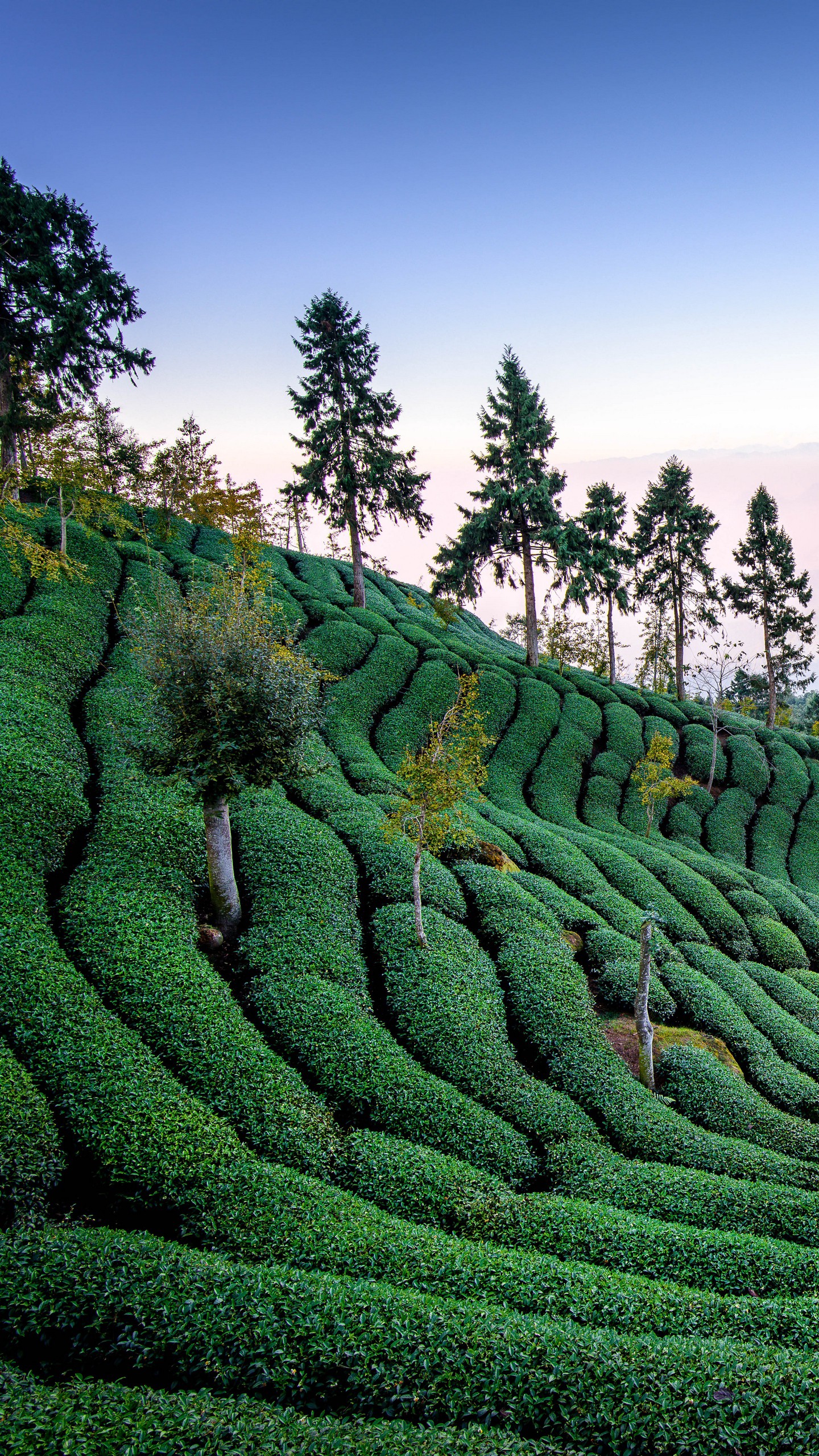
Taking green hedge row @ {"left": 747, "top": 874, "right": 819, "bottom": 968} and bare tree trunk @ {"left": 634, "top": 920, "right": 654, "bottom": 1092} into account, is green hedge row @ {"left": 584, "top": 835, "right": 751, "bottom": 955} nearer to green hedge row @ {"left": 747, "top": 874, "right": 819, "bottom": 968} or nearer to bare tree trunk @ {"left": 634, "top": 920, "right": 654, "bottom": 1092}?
green hedge row @ {"left": 747, "top": 874, "right": 819, "bottom": 968}

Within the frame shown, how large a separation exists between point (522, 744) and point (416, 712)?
5.34m

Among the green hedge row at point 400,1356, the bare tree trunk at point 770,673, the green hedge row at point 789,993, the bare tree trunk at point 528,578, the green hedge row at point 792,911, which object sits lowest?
the green hedge row at point 789,993

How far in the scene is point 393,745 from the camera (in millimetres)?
24500

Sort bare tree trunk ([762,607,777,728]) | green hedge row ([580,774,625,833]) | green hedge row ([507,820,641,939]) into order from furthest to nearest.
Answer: bare tree trunk ([762,607,777,728])
green hedge row ([580,774,625,833])
green hedge row ([507,820,641,939])

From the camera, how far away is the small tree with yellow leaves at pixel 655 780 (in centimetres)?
2616

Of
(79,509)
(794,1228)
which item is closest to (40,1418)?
(794,1228)

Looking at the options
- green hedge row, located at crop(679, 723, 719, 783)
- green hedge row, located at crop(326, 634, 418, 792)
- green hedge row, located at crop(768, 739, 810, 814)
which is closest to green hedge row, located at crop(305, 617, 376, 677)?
green hedge row, located at crop(326, 634, 418, 792)

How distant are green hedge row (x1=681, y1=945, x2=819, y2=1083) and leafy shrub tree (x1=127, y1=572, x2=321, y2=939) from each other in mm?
13143

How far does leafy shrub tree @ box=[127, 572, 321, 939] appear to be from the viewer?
12125 millimetres

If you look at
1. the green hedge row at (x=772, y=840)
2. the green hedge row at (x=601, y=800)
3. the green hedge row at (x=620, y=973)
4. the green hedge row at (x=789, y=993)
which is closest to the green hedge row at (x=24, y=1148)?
the green hedge row at (x=620, y=973)

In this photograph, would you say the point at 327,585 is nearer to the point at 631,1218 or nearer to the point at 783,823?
the point at 783,823

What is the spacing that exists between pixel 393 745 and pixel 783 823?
66.4 feet

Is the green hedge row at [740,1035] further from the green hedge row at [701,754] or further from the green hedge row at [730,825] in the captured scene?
the green hedge row at [701,754]

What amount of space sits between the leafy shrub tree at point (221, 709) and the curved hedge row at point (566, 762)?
15.1m
